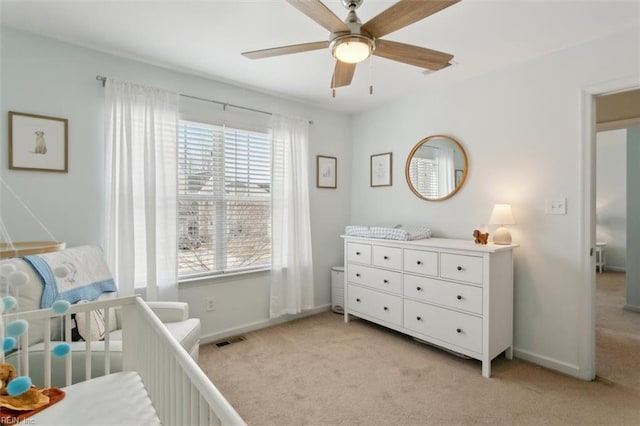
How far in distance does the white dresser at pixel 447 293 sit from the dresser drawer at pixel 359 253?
0.08 ft

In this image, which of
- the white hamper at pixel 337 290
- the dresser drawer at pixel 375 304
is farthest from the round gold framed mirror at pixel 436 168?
the white hamper at pixel 337 290

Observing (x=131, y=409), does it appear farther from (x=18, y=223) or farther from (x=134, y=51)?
(x=134, y=51)

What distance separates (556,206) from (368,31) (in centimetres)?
194

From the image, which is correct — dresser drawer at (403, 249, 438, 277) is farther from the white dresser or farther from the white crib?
the white crib

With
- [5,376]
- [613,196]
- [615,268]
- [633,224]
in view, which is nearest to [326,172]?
[5,376]

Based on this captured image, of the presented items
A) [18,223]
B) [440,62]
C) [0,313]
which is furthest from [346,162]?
[0,313]

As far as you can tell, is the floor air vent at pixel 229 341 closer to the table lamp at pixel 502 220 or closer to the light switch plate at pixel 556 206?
the table lamp at pixel 502 220

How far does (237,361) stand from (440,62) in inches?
99.5

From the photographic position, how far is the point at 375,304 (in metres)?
3.10

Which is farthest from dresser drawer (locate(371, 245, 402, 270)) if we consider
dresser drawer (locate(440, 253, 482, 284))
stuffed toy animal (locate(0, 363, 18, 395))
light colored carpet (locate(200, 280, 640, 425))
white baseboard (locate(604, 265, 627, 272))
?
white baseboard (locate(604, 265, 627, 272))

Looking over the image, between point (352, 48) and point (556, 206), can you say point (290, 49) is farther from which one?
point (556, 206)

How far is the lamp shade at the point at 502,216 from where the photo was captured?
251 cm

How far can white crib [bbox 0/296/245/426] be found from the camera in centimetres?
89

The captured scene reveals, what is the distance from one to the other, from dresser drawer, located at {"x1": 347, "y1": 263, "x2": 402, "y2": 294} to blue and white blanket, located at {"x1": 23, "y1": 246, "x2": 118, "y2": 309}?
210 centimetres
